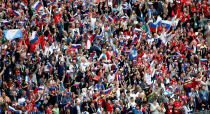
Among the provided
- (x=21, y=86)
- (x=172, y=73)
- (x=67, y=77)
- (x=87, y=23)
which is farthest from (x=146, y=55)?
(x=21, y=86)

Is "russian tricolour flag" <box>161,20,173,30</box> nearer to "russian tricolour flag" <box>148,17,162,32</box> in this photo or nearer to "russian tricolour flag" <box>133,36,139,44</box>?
"russian tricolour flag" <box>148,17,162,32</box>

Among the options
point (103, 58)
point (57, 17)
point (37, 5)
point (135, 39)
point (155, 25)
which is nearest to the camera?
point (37, 5)

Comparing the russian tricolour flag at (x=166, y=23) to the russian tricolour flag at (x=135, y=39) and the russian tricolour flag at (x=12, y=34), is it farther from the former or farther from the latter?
the russian tricolour flag at (x=12, y=34)

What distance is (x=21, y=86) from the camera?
25312 mm

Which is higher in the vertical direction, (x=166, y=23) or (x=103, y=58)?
(x=166, y=23)

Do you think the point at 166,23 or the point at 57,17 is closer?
the point at 57,17

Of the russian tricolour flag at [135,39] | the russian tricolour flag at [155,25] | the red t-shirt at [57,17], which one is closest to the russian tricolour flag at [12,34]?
the red t-shirt at [57,17]

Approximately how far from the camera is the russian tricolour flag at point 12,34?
26.0m

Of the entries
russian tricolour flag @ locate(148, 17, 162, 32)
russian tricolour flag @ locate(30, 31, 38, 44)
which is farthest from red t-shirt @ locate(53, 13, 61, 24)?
russian tricolour flag @ locate(148, 17, 162, 32)

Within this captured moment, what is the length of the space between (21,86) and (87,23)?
6.32m

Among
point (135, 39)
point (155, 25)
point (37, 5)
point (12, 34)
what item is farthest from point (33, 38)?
point (155, 25)

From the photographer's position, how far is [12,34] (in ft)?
85.4

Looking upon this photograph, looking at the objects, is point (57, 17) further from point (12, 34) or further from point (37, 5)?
point (12, 34)

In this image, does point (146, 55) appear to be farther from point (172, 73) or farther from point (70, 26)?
point (70, 26)
